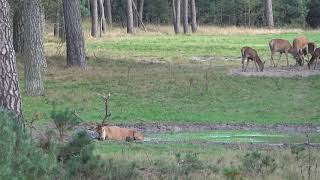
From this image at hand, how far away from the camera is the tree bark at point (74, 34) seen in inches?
1161

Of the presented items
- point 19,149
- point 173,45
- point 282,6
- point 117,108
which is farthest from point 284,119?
point 282,6

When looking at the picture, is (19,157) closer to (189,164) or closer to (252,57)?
(189,164)

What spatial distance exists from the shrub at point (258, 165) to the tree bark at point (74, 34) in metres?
19.5

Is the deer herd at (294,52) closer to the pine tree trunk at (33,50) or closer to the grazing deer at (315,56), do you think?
the grazing deer at (315,56)

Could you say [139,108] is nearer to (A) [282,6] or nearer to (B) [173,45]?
(B) [173,45]

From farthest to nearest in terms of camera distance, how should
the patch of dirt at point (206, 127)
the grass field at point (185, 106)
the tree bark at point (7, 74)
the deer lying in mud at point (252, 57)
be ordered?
the deer lying in mud at point (252, 57) → the patch of dirt at point (206, 127) → the grass field at point (185, 106) → the tree bark at point (7, 74)

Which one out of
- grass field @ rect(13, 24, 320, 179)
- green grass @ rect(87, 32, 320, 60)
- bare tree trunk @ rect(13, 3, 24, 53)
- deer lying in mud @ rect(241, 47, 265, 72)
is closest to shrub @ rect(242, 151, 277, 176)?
grass field @ rect(13, 24, 320, 179)

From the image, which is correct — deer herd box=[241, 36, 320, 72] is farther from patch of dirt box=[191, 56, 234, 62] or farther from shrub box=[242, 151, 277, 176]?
shrub box=[242, 151, 277, 176]

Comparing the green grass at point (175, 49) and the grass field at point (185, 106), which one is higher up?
the green grass at point (175, 49)

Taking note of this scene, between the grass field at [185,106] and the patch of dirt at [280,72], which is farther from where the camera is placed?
the patch of dirt at [280,72]

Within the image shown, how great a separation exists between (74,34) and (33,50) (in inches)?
190

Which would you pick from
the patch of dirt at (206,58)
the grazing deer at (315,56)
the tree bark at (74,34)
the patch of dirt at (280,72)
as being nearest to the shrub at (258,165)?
the patch of dirt at (280,72)

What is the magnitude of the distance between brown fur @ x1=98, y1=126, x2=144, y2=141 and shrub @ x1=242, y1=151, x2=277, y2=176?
21.4 feet

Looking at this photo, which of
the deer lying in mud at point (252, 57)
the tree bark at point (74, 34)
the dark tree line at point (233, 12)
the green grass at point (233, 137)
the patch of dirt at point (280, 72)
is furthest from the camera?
the dark tree line at point (233, 12)
